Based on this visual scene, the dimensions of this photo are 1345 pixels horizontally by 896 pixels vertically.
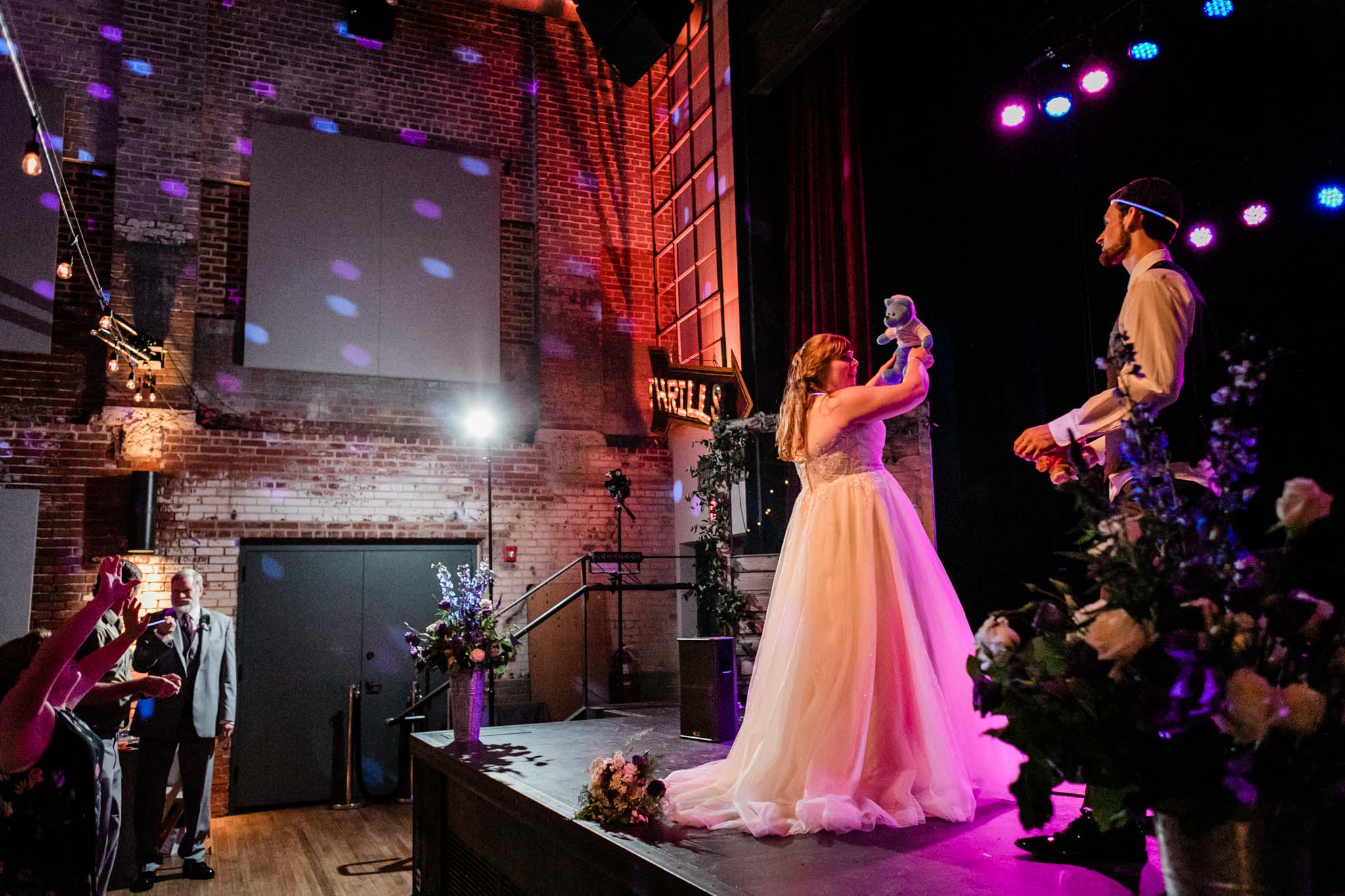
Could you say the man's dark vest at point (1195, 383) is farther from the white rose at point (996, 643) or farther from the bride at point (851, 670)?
the white rose at point (996, 643)

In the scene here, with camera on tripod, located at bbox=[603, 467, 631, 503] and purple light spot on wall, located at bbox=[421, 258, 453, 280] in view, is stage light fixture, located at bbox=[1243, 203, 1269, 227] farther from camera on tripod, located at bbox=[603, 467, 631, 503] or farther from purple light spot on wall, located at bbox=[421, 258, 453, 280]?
purple light spot on wall, located at bbox=[421, 258, 453, 280]

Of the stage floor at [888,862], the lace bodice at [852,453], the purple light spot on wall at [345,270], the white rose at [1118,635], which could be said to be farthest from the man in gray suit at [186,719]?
the white rose at [1118,635]

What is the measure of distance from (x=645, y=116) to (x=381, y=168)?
2872 mm

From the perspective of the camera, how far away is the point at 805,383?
3.60 metres

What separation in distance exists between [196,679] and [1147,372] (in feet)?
18.8

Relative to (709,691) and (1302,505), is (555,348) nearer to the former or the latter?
(709,691)

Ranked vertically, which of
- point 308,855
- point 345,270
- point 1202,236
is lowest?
point 308,855

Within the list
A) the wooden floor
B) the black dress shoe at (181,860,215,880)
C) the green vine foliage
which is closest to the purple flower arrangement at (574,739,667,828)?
the wooden floor

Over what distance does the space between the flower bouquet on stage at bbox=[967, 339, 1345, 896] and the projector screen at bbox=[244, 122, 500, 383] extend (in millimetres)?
7949

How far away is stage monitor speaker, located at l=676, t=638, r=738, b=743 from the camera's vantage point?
5008 mm

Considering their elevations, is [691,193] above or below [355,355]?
above

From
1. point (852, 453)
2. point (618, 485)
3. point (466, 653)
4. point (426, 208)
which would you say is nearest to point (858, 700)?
point (852, 453)

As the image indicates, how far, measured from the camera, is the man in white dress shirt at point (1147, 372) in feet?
7.71

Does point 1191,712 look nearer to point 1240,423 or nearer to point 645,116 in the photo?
point 1240,423
